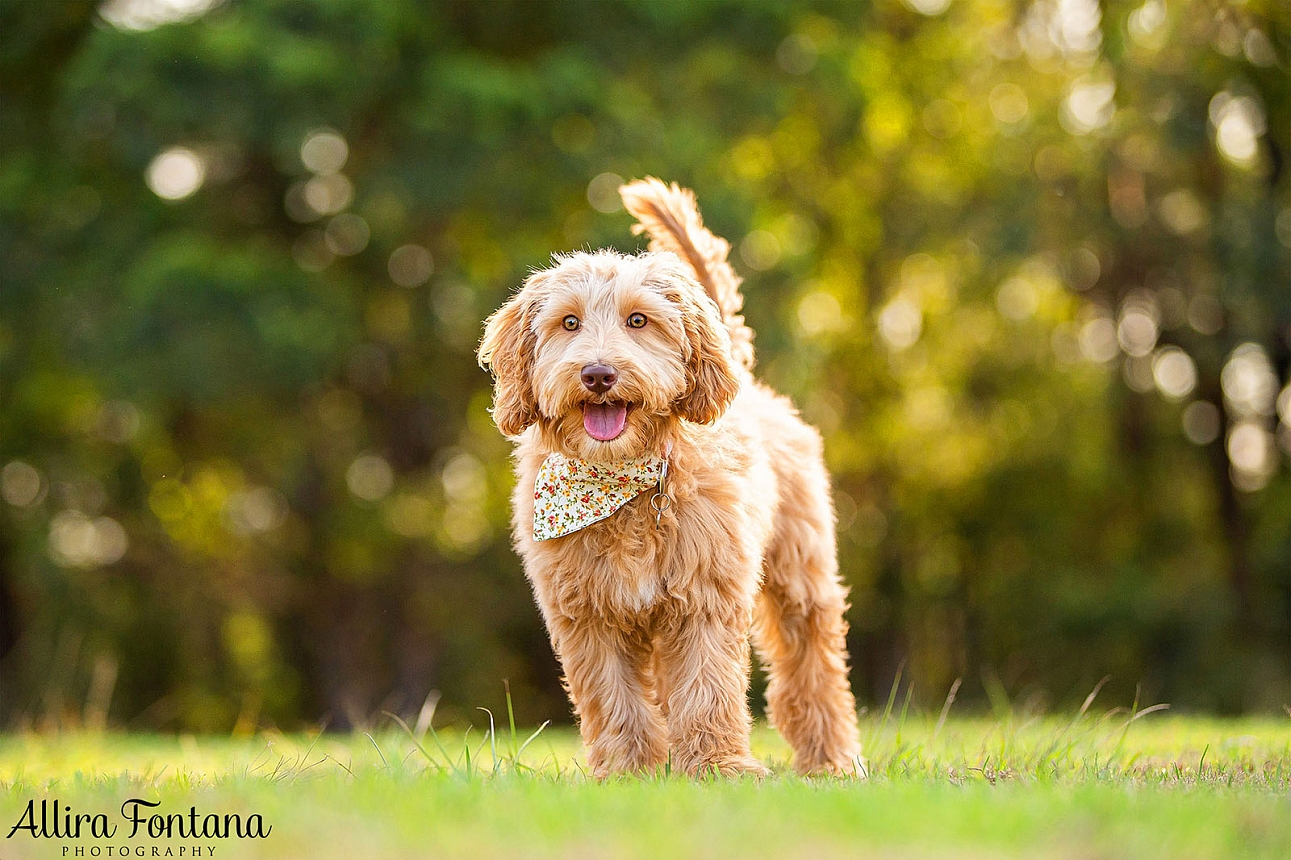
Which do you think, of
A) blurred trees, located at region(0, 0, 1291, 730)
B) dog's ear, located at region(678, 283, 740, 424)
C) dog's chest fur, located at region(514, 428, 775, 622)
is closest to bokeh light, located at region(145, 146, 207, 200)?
blurred trees, located at region(0, 0, 1291, 730)

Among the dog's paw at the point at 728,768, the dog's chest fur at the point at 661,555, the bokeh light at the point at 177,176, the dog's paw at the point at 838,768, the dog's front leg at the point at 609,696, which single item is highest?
the bokeh light at the point at 177,176

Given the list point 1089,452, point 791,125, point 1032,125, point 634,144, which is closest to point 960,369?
point 1089,452

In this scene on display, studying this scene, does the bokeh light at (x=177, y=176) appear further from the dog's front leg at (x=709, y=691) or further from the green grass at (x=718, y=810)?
the dog's front leg at (x=709, y=691)

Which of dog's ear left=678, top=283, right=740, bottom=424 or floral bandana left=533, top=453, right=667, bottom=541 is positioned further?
dog's ear left=678, top=283, right=740, bottom=424

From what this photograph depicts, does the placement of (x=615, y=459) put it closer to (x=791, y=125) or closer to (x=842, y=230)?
(x=791, y=125)

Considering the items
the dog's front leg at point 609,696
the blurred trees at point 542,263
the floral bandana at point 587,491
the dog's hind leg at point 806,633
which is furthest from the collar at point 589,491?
the blurred trees at point 542,263

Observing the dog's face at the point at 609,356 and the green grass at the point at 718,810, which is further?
the dog's face at the point at 609,356

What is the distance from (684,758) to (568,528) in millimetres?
861

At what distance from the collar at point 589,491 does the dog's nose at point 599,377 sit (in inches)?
12.3

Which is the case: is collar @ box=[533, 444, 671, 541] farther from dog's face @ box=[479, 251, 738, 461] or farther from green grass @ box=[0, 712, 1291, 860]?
green grass @ box=[0, 712, 1291, 860]

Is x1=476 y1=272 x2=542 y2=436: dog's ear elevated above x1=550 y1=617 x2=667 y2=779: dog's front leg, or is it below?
above

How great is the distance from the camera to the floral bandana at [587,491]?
4465 millimetres

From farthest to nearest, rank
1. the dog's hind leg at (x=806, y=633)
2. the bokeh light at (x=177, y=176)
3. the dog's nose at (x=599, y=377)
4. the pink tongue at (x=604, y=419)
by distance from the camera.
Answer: the bokeh light at (x=177, y=176) → the dog's hind leg at (x=806, y=633) → the pink tongue at (x=604, y=419) → the dog's nose at (x=599, y=377)

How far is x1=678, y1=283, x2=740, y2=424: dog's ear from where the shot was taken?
458cm
